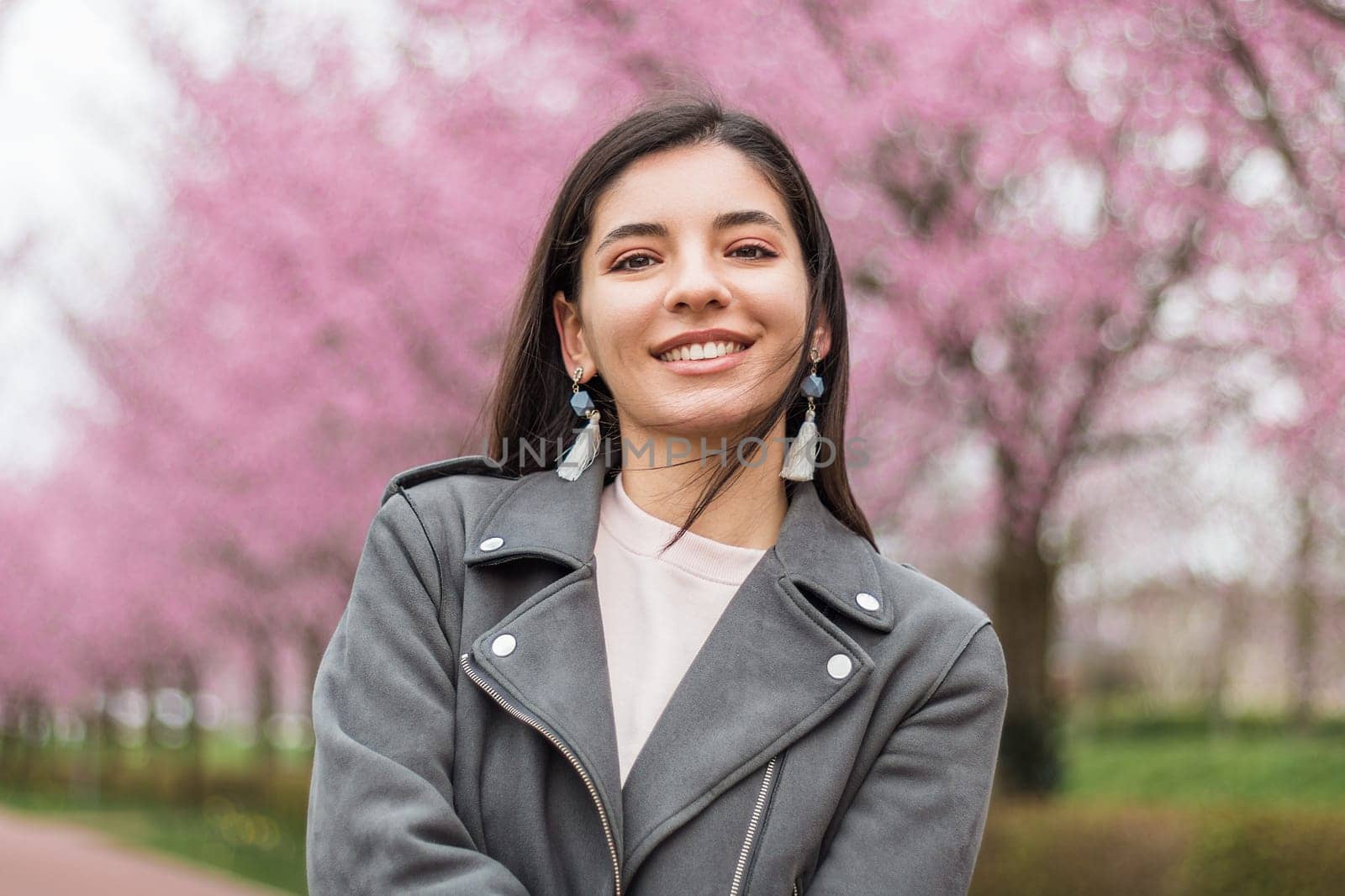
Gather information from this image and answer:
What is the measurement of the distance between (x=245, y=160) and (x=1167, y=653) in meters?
30.6

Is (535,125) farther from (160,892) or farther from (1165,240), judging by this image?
(160,892)

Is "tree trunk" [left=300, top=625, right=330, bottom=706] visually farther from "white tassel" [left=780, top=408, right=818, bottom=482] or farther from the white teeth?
the white teeth

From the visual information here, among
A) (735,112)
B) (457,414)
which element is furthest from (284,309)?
(735,112)

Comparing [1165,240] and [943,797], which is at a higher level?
[1165,240]

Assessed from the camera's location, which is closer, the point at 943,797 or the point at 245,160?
the point at 943,797

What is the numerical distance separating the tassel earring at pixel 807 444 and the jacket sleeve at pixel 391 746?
22.6 inches

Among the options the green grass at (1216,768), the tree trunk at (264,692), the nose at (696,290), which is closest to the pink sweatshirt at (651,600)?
the nose at (696,290)

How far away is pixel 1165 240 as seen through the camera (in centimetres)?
696

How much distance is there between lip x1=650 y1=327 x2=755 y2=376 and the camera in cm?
199

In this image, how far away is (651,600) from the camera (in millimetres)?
2059

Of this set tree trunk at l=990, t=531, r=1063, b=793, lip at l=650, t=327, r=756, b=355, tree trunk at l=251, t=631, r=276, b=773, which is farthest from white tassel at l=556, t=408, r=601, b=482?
tree trunk at l=251, t=631, r=276, b=773

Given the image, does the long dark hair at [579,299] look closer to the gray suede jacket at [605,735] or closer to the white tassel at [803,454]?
the white tassel at [803,454]

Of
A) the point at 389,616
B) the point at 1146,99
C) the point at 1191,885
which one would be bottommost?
the point at 1191,885

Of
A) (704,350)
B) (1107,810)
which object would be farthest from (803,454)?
(1107,810)
